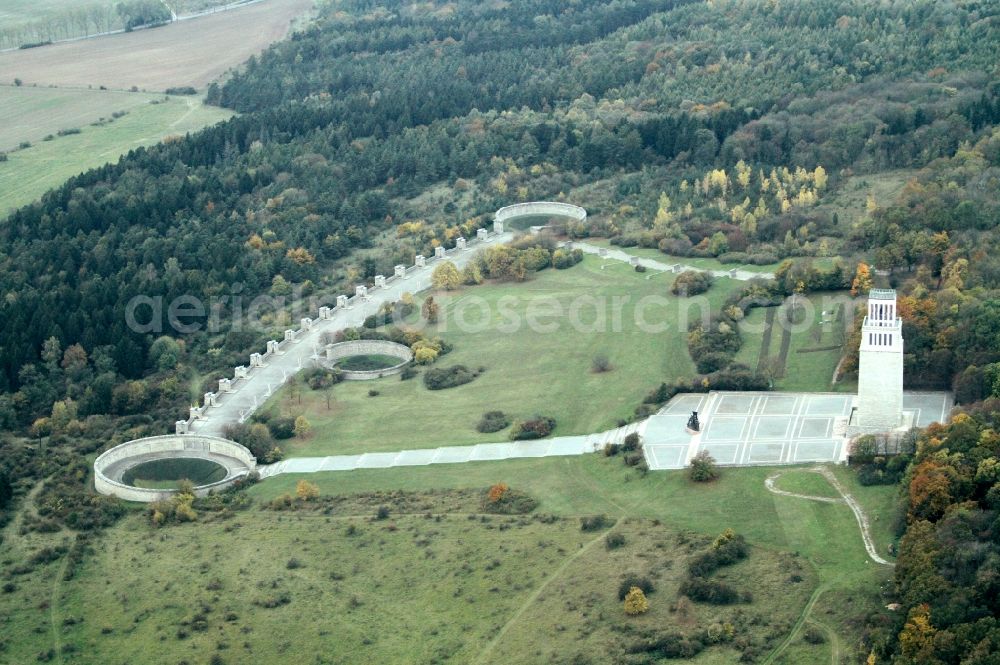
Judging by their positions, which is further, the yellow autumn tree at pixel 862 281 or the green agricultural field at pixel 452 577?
the yellow autumn tree at pixel 862 281

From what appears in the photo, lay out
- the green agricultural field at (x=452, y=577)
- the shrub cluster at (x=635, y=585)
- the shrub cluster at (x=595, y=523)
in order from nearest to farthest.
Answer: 1. the green agricultural field at (x=452, y=577)
2. the shrub cluster at (x=635, y=585)
3. the shrub cluster at (x=595, y=523)

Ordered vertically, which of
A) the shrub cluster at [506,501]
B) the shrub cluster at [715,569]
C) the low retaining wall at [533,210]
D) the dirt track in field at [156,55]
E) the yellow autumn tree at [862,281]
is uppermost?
the dirt track in field at [156,55]

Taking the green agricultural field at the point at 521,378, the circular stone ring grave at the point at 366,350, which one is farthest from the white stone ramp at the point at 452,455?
the circular stone ring grave at the point at 366,350

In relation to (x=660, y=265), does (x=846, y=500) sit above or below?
above

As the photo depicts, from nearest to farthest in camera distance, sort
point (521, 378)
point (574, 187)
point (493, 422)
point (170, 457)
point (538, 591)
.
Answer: point (538, 591)
point (493, 422)
point (170, 457)
point (521, 378)
point (574, 187)

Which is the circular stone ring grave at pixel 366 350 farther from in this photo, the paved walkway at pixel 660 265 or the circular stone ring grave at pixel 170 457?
the paved walkway at pixel 660 265

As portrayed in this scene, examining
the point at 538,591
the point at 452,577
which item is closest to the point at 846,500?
the point at 538,591

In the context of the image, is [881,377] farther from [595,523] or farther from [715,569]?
[715,569]

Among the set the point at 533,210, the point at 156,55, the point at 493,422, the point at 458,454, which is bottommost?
the point at 533,210

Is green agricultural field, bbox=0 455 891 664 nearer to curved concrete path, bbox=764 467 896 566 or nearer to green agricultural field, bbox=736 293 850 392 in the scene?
curved concrete path, bbox=764 467 896 566
